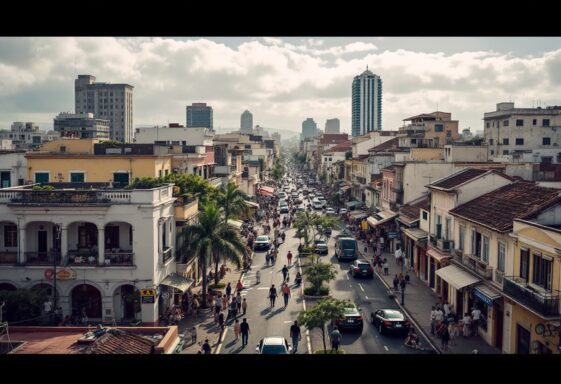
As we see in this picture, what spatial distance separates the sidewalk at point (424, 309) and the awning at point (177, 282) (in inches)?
450

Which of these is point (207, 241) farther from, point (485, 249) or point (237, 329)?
point (485, 249)

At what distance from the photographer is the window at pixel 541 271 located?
20531mm

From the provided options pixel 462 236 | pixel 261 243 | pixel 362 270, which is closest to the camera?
pixel 462 236

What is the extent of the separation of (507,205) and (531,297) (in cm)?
832

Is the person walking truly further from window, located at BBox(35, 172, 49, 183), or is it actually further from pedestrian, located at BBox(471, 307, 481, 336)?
window, located at BBox(35, 172, 49, 183)

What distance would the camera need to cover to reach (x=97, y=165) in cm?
4019

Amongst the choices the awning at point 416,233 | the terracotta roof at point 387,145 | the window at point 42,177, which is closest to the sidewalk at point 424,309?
the awning at point 416,233

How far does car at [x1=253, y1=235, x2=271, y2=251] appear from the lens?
50.6 meters

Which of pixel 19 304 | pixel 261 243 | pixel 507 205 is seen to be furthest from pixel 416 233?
pixel 19 304

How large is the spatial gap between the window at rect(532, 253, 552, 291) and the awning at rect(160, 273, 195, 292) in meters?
16.0

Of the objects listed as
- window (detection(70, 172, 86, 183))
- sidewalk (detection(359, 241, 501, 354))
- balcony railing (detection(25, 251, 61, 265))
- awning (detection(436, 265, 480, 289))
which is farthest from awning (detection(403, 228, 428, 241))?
window (detection(70, 172, 86, 183))

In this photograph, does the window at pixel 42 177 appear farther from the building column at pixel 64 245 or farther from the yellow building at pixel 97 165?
the building column at pixel 64 245
